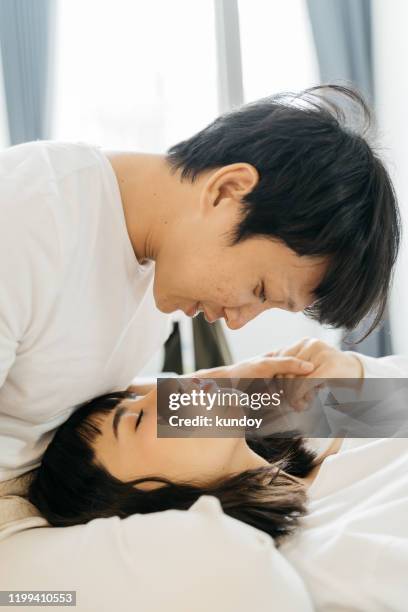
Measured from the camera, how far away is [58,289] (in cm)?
101

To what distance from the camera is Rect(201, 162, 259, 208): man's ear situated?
0.97 metres

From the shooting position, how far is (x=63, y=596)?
870mm

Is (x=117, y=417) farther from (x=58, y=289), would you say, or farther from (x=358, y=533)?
(x=358, y=533)

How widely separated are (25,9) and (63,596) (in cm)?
253

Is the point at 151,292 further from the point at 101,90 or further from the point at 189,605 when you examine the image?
the point at 101,90

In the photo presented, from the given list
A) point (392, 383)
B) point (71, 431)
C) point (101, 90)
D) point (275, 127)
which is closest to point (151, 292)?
point (71, 431)

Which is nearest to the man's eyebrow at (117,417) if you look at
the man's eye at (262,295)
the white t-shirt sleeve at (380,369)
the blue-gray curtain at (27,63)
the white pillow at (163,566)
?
the white pillow at (163,566)

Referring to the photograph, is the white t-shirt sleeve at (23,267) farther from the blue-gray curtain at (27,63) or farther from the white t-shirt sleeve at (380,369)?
the blue-gray curtain at (27,63)

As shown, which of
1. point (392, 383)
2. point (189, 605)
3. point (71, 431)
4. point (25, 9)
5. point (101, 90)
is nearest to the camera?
point (189, 605)

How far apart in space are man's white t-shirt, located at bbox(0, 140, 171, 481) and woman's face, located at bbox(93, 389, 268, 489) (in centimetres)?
11

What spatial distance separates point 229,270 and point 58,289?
0.27m

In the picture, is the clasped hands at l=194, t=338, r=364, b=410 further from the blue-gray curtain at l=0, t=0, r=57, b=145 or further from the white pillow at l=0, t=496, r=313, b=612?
the blue-gray curtain at l=0, t=0, r=57, b=145

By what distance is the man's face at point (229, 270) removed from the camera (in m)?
1.01

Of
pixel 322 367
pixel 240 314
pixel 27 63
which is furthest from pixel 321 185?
pixel 27 63
